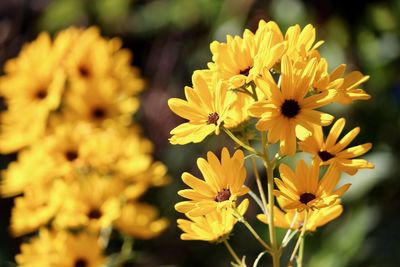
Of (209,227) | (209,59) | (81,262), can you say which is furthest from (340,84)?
(209,59)

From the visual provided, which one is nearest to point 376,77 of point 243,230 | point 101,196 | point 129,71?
point 243,230

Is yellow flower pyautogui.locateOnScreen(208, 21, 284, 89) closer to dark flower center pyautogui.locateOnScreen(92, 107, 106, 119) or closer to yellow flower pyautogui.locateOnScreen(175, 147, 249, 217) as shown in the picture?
yellow flower pyautogui.locateOnScreen(175, 147, 249, 217)

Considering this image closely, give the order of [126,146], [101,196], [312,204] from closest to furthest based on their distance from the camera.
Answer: [312,204] → [101,196] → [126,146]

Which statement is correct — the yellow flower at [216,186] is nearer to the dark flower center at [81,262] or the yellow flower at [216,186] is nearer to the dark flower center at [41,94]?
the dark flower center at [81,262]

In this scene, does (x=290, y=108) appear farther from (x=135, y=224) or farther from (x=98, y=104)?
(x=98, y=104)

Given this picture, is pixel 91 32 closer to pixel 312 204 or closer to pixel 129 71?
pixel 129 71

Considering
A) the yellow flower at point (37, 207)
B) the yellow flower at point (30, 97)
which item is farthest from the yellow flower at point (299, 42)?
the yellow flower at point (30, 97)

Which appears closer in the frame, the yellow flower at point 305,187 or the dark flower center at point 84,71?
the yellow flower at point 305,187
